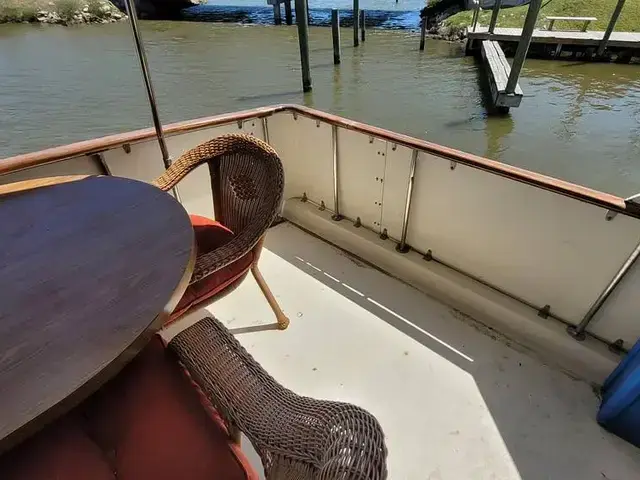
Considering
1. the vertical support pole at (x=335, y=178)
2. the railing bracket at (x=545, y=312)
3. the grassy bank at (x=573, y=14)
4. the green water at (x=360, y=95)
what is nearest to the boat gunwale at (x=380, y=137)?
the vertical support pole at (x=335, y=178)

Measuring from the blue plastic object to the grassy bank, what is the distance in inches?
549

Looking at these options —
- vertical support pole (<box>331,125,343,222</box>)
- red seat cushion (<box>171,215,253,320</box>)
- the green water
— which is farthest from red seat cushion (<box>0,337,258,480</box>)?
the green water

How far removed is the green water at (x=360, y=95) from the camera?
653 cm

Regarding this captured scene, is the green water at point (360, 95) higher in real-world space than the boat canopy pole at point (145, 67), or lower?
lower

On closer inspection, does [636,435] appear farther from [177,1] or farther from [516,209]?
[177,1]

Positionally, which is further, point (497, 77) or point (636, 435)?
point (497, 77)

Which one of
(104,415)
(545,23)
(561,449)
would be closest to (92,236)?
(104,415)

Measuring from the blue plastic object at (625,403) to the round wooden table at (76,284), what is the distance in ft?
4.27

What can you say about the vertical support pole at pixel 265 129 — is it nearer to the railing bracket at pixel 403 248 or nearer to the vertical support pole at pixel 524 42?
the railing bracket at pixel 403 248

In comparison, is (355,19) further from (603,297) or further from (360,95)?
(603,297)

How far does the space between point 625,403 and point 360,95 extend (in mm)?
8252

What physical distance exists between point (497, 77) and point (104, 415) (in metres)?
8.42

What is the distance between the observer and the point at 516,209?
147cm

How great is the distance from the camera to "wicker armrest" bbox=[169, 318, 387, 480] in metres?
0.54
